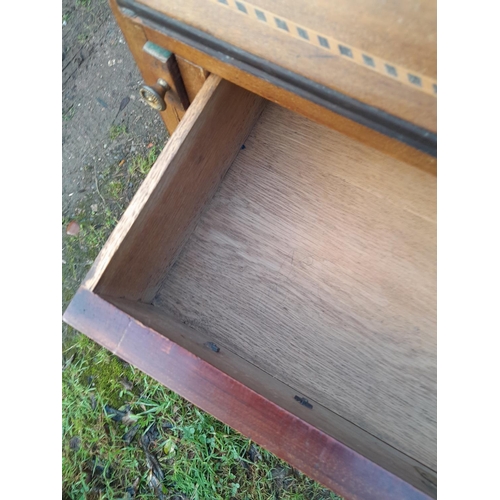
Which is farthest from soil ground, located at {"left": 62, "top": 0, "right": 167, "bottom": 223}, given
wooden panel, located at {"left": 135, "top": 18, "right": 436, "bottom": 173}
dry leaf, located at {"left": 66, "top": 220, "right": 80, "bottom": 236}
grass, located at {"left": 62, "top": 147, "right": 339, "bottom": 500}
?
wooden panel, located at {"left": 135, "top": 18, "right": 436, "bottom": 173}

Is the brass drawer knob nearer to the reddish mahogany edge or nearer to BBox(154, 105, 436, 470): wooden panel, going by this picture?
BBox(154, 105, 436, 470): wooden panel

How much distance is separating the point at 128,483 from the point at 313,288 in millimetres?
895

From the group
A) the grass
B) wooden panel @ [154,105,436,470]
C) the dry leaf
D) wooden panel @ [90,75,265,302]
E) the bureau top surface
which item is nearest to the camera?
the bureau top surface

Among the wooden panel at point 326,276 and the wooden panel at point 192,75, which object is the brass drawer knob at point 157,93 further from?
the wooden panel at point 326,276

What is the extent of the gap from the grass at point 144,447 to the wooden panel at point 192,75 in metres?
0.93

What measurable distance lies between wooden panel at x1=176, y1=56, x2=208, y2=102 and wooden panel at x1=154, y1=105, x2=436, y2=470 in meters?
0.22

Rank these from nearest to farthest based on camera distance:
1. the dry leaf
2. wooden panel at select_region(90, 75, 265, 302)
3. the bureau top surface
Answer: the bureau top surface → wooden panel at select_region(90, 75, 265, 302) → the dry leaf

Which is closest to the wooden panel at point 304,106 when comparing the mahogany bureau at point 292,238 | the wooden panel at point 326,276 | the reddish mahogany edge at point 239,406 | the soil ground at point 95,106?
the mahogany bureau at point 292,238

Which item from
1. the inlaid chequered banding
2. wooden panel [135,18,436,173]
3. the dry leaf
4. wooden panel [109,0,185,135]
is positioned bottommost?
the dry leaf

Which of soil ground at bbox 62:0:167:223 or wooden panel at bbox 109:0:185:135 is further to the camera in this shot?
soil ground at bbox 62:0:167:223

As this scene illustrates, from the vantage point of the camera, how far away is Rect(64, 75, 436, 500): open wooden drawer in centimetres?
78

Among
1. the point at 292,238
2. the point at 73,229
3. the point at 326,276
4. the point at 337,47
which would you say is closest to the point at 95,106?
the point at 73,229

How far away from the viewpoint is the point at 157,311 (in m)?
0.92
